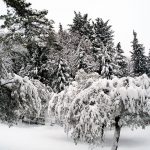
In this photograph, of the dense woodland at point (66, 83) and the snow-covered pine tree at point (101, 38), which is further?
the snow-covered pine tree at point (101, 38)

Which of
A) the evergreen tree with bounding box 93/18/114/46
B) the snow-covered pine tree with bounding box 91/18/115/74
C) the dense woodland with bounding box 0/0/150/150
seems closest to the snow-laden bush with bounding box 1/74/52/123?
the dense woodland with bounding box 0/0/150/150

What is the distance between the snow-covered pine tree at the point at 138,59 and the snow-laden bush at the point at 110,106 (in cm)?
2502

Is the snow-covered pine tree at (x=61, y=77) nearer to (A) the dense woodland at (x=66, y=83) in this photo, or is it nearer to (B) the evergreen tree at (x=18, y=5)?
(A) the dense woodland at (x=66, y=83)

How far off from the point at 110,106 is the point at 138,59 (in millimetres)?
27712

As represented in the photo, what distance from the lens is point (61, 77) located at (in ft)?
119

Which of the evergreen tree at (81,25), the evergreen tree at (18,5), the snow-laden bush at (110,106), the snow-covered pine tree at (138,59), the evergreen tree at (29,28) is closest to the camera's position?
the snow-laden bush at (110,106)

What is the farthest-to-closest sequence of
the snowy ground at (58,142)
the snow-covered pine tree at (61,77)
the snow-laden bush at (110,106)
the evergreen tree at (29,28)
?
the snow-covered pine tree at (61,77) → the evergreen tree at (29,28) → the snowy ground at (58,142) → the snow-laden bush at (110,106)

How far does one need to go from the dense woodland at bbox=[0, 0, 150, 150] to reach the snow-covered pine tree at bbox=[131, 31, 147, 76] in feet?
0.48

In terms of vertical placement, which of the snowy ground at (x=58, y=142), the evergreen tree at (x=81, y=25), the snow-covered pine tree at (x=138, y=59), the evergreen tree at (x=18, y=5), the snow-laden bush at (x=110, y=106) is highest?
the evergreen tree at (x=81, y=25)

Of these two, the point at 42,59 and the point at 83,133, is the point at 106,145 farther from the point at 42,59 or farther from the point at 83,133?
the point at 42,59

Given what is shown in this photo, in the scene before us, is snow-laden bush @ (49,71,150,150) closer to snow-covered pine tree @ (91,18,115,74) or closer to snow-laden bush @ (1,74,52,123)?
snow-laden bush @ (1,74,52,123)

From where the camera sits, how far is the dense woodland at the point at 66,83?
13.8 metres

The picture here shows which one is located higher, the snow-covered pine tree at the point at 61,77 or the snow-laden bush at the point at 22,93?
the snow-covered pine tree at the point at 61,77

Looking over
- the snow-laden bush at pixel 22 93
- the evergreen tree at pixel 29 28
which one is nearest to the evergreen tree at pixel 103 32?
the evergreen tree at pixel 29 28
